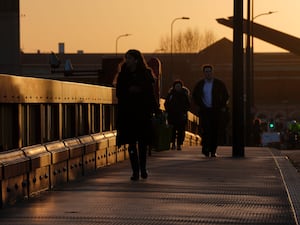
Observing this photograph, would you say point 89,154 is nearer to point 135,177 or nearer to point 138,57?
point 135,177

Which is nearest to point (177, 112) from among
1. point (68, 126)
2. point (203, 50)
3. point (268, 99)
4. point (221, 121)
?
point (221, 121)

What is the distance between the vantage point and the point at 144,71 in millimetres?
13023

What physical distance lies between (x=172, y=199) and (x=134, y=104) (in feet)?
8.52

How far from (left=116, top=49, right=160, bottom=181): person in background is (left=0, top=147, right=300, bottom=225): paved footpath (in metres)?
0.49

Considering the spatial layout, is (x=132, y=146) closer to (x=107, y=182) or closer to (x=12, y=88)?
(x=107, y=182)

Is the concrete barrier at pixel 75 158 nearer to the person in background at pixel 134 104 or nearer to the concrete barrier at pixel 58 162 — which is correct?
the concrete barrier at pixel 58 162

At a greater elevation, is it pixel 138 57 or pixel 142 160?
pixel 138 57

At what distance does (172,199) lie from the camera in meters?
10.6

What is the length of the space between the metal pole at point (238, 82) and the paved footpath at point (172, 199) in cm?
409

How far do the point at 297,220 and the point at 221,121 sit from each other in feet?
32.5

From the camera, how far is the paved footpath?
29.9 feet

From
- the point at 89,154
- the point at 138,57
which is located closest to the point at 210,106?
the point at 89,154

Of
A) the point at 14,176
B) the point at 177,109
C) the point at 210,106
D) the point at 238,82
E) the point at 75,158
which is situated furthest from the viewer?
the point at 177,109

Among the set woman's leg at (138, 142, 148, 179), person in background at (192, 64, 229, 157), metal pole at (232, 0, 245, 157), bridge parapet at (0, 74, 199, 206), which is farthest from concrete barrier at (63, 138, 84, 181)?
metal pole at (232, 0, 245, 157)
